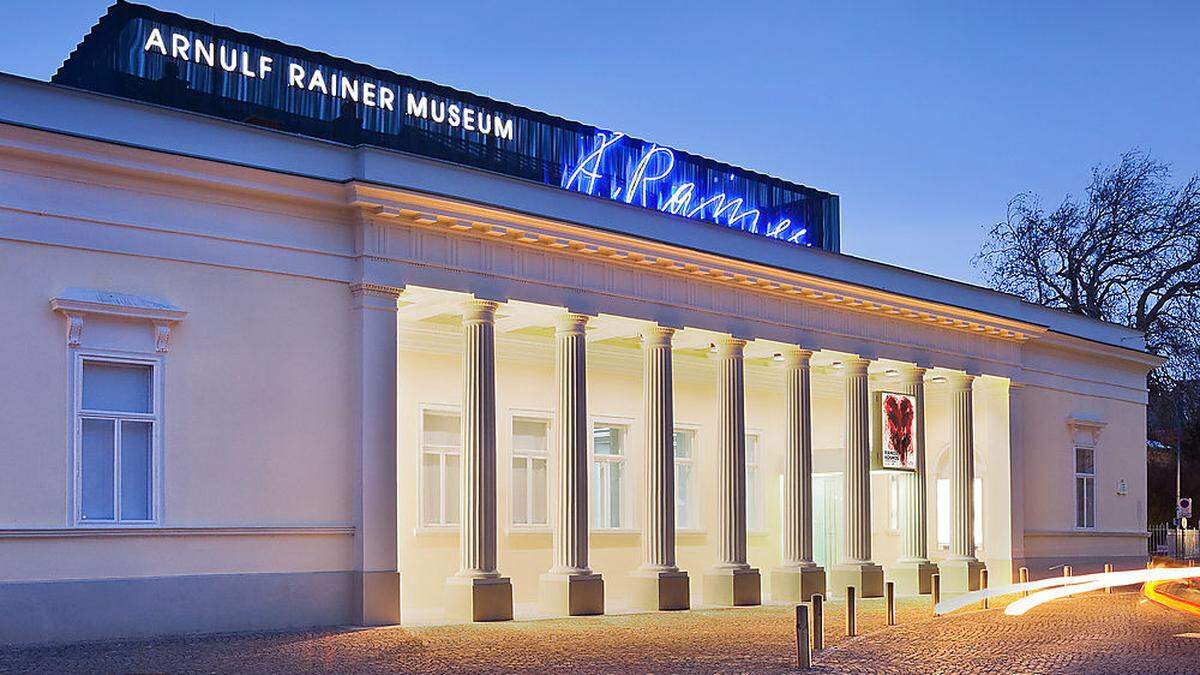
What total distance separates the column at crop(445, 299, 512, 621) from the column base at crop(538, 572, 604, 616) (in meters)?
1.35

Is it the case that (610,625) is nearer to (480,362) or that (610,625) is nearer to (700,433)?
(480,362)

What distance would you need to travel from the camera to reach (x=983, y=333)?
32875mm

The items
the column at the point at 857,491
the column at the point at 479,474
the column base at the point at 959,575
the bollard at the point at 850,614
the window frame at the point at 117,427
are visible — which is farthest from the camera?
the column base at the point at 959,575

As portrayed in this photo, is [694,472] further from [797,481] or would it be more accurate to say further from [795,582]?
[795,582]

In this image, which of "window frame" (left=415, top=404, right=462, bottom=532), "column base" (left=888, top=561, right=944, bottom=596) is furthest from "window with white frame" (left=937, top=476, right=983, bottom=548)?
"window frame" (left=415, top=404, right=462, bottom=532)

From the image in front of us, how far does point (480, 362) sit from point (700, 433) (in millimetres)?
9673

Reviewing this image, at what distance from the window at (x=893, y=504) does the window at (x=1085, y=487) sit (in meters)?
5.09

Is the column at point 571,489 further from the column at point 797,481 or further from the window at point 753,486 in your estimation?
the window at point 753,486

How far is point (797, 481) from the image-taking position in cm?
2811

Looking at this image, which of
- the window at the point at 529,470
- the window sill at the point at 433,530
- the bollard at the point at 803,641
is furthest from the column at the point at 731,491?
the bollard at the point at 803,641

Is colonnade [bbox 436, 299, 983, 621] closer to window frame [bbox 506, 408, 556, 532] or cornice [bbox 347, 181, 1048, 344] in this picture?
cornice [bbox 347, 181, 1048, 344]

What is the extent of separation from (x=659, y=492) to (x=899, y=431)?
24.1 ft

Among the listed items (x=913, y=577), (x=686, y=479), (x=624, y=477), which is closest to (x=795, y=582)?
(x=686, y=479)

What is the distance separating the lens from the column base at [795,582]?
90.9 ft
